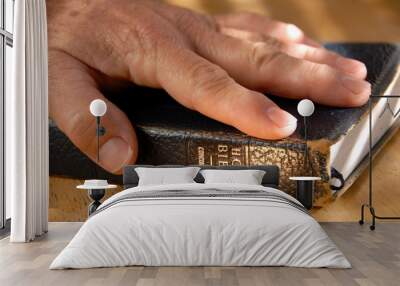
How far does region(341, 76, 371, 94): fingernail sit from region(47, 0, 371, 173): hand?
10mm

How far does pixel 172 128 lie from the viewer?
21.4ft

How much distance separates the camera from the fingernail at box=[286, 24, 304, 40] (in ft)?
21.9

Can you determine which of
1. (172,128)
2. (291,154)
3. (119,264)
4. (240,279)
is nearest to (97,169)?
(172,128)

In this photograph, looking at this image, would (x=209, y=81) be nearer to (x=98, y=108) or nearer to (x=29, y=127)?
(x=98, y=108)

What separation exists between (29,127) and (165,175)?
1386mm

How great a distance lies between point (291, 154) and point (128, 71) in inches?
75.4

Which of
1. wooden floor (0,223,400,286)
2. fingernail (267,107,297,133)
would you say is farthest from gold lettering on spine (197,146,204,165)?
wooden floor (0,223,400,286)

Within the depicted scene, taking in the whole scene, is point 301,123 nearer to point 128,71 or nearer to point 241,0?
point 241,0

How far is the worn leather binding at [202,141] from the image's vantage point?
21.1ft

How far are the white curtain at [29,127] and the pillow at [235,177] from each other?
1.59 m

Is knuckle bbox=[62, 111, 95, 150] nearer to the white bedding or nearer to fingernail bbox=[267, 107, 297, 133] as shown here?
fingernail bbox=[267, 107, 297, 133]

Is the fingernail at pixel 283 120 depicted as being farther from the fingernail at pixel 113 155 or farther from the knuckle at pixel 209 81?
the fingernail at pixel 113 155

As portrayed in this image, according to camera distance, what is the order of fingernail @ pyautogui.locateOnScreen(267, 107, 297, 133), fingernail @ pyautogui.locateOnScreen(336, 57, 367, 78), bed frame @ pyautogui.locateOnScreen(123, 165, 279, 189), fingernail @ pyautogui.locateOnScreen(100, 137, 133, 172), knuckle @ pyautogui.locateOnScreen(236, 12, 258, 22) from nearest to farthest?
bed frame @ pyautogui.locateOnScreen(123, 165, 279, 189) < fingernail @ pyautogui.locateOnScreen(267, 107, 297, 133) < fingernail @ pyautogui.locateOnScreen(100, 137, 133, 172) < fingernail @ pyautogui.locateOnScreen(336, 57, 367, 78) < knuckle @ pyautogui.locateOnScreen(236, 12, 258, 22)

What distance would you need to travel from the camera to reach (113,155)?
6504mm
